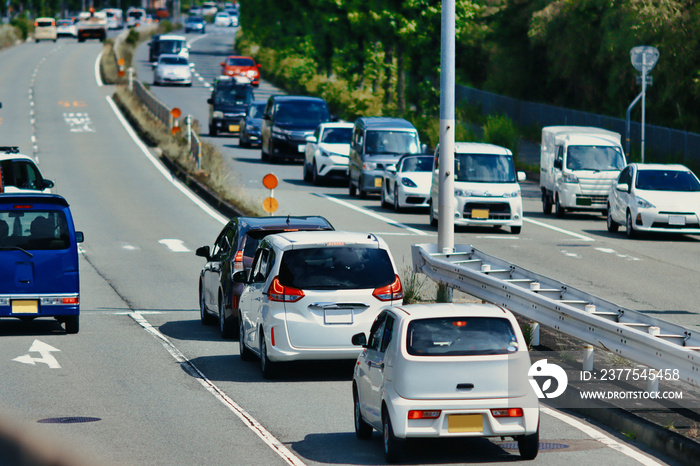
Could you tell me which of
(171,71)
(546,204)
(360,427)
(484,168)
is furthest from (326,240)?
(171,71)

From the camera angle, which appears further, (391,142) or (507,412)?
(391,142)

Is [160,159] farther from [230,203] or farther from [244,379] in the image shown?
[244,379]

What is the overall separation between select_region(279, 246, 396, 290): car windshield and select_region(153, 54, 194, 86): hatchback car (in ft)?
211

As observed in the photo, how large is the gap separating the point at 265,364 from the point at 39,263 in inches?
181

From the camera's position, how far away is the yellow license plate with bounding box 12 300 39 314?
53.5ft

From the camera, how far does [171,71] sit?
7588 cm

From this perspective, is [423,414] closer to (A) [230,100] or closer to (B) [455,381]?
(B) [455,381]

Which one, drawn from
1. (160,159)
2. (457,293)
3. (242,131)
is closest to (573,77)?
(242,131)

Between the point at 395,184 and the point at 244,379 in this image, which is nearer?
the point at 244,379

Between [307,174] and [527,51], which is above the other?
[527,51]

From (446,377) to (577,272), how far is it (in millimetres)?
13316

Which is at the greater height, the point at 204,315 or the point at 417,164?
the point at 417,164

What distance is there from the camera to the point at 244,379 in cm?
1345

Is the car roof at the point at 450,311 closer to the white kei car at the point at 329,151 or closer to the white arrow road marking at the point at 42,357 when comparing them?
the white arrow road marking at the point at 42,357
